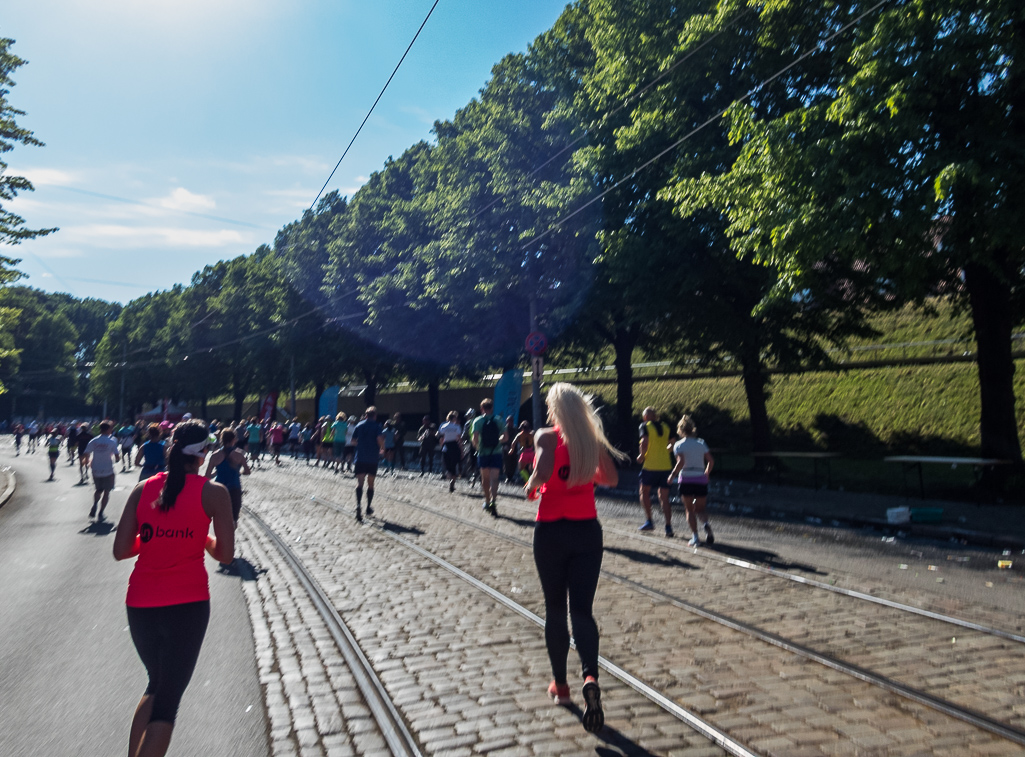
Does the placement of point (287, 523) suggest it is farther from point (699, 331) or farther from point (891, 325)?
point (891, 325)

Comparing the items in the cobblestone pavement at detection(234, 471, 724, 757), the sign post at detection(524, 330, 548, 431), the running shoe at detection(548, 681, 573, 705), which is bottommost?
the cobblestone pavement at detection(234, 471, 724, 757)

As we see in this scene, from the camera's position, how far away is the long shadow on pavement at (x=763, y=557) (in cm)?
888

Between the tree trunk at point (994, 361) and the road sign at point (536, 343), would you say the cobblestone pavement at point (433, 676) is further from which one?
the road sign at point (536, 343)

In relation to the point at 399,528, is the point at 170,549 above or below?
above

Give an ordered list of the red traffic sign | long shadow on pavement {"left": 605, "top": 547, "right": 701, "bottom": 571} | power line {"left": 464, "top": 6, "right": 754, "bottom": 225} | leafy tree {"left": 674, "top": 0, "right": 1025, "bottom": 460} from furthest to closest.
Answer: the red traffic sign
power line {"left": 464, "top": 6, "right": 754, "bottom": 225}
leafy tree {"left": 674, "top": 0, "right": 1025, "bottom": 460}
long shadow on pavement {"left": 605, "top": 547, "right": 701, "bottom": 571}

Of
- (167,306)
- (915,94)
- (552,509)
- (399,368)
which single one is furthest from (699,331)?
(167,306)

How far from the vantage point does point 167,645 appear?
348 centimetres

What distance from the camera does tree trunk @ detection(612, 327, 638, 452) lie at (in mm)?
26188

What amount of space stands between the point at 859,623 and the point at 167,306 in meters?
92.1

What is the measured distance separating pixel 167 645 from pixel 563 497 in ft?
6.77

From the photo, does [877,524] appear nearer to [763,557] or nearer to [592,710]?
[763,557]

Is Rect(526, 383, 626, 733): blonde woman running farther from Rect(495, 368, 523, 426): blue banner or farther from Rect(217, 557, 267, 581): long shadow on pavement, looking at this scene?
Rect(495, 368, 523, 426): blue banner

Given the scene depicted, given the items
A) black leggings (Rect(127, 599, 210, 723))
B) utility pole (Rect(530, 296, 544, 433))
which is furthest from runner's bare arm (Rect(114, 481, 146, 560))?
utility pole (Rect(530, 296, 544, 433))

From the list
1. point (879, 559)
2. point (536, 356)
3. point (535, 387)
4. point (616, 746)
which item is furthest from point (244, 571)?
point (535, 387)
